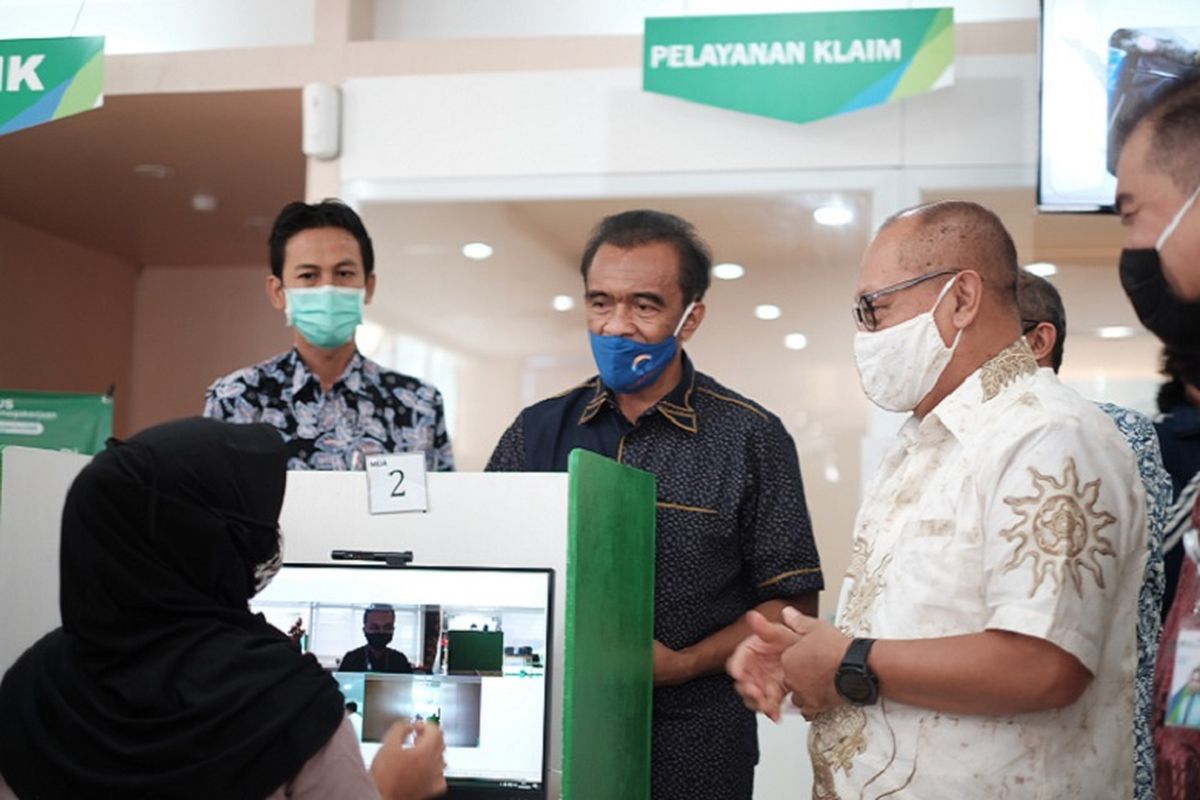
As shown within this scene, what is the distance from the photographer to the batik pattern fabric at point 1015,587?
167 cm

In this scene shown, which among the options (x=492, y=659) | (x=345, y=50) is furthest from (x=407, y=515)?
(x=345, y=50)

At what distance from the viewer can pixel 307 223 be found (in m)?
3.02

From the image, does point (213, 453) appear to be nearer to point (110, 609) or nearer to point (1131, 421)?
point (110, 609)

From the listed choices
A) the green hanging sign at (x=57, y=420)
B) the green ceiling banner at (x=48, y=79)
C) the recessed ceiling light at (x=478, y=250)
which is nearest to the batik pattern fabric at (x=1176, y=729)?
the recessed ceiling light at (x=478, y=250)

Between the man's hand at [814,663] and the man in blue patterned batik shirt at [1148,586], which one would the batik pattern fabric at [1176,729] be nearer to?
the man in blue patterned batik shirt at [1148,586]

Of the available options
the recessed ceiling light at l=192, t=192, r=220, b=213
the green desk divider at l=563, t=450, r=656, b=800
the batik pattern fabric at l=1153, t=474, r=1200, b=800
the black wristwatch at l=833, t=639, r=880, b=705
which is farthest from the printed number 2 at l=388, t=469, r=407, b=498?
the recessed ceiling light at l=192, t=192, r=220, b=213

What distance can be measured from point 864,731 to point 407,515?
0.93 m

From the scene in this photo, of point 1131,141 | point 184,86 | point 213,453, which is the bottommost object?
point 213,453

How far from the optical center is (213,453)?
155cm

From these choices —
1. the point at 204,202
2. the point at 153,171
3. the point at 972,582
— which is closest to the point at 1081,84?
the point at 972,582

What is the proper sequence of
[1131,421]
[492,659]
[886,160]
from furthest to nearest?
1. [886,160]
2. [1131,421]
3. [492,659]

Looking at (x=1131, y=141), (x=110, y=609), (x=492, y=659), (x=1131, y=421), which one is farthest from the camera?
(x=1131, y=421)

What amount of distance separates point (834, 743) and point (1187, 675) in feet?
1.78

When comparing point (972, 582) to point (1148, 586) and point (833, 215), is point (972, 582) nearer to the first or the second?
point (1148, 586)
